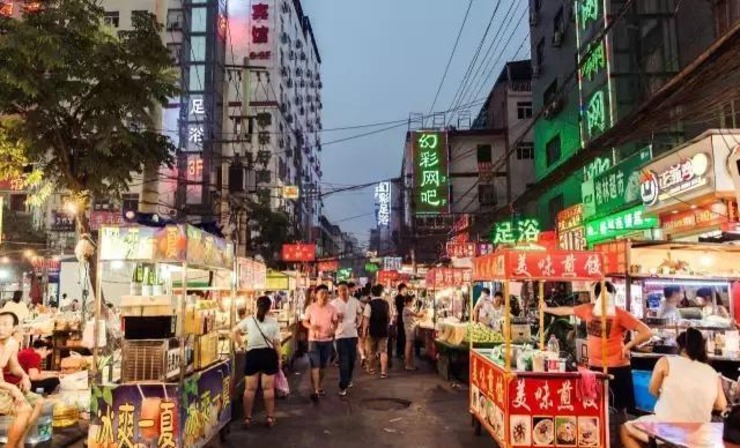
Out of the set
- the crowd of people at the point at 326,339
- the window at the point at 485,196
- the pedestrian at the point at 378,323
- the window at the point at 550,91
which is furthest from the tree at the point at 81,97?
the window at the point at 485,196

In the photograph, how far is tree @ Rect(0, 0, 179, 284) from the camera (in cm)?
823

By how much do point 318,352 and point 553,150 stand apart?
1730 centimetres

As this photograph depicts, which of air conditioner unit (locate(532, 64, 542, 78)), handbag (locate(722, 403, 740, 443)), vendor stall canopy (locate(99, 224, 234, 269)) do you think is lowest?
handbag (locate(722, 403, 740, 443))

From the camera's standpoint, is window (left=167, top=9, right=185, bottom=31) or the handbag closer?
the handbag

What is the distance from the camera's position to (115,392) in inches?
239

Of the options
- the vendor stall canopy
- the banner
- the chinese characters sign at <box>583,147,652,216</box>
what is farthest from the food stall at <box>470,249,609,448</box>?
the chinese characters sign at <box>583,147,652,216</box>

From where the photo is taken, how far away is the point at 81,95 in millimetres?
8938

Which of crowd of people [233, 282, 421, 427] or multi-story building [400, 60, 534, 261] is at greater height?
multi-story building [400, 60, 534, 261]

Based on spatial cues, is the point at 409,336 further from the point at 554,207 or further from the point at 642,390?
the point at 554,207

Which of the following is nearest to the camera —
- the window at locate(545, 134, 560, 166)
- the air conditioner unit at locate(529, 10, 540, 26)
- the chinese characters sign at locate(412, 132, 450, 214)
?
the chinese characters sign at locate(412, 132, 450, 214)

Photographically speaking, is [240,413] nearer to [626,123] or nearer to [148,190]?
[148,190]

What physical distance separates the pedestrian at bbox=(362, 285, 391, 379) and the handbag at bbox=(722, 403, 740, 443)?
8.59m

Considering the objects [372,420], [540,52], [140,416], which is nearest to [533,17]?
[540,52]

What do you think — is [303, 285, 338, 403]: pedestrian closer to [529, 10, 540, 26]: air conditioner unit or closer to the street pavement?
the street pavement
